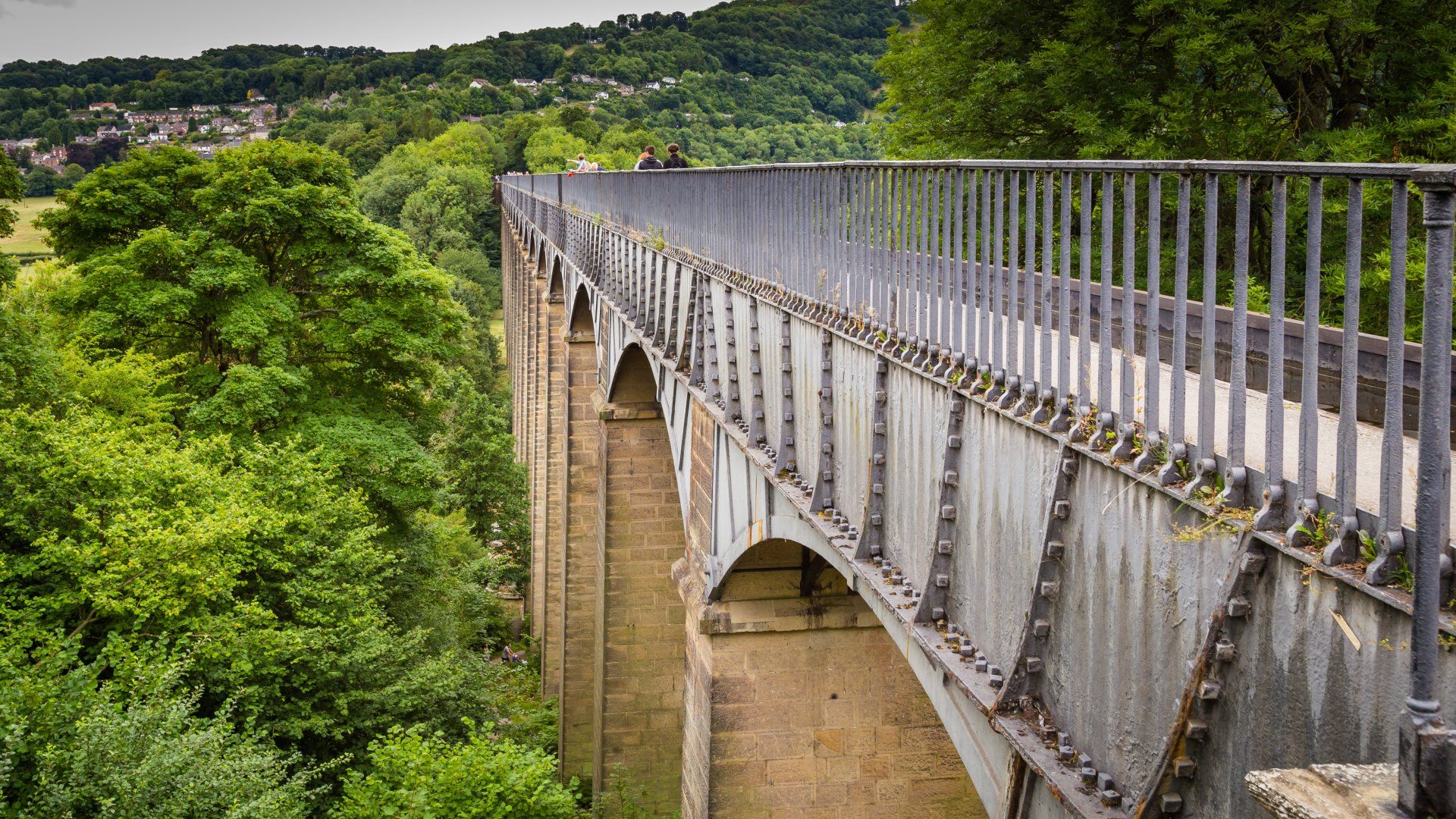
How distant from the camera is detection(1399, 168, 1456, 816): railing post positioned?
7.70ft

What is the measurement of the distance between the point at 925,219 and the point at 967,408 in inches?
45.5

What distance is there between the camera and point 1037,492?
4164mm

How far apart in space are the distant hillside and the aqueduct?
204 feet

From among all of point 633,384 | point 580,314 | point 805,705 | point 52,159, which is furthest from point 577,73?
point 805,705

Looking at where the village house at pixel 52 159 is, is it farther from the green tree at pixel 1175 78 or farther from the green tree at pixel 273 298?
the green tree at pixel 1175 78

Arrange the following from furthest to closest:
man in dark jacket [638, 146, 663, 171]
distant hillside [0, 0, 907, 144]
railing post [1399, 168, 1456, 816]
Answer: distant hillside [0, 0, 907, 144]
man in dark jacket [638, 146, 663, 171]
railing post [1399, 168, 1456, 816]

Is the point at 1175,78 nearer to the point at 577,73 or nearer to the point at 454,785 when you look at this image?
the point at 454,785

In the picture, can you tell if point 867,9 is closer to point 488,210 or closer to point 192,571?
point 488,210

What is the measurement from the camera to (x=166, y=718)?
10.8 m

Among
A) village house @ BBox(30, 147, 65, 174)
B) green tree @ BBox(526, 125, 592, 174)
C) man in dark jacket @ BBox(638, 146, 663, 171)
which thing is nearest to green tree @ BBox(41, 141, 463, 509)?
man in dark jacket @ BBox(638, 146, 663, 171)

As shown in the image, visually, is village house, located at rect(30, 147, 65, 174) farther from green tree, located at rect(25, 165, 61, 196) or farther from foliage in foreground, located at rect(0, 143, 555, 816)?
foliage in foreground, located at rect(0, 143, 555, 816)

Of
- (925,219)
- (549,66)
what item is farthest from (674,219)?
(549,66)

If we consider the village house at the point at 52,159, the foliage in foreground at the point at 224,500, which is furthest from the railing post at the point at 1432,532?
the village house at the point at 52,159

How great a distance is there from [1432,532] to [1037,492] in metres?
1.78
